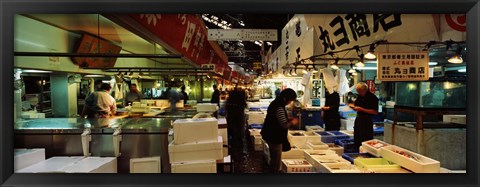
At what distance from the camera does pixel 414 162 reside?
375 cm

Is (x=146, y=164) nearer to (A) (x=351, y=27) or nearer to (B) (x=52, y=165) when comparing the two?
(B) (x=52, y=165)

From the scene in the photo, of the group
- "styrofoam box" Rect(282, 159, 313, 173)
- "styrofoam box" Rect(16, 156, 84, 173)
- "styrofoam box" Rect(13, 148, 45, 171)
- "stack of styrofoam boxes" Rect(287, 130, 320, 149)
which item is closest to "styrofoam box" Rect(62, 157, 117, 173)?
"styrofoam box" Rect(16, 156, 84, 173)

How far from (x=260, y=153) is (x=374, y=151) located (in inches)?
186

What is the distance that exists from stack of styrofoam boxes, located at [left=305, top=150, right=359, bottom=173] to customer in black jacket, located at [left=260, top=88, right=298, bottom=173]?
61 cm

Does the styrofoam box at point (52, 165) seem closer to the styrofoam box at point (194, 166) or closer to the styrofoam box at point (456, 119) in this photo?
the styrofoam box at point (194, 166)

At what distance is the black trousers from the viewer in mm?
7004

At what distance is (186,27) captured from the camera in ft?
18.6

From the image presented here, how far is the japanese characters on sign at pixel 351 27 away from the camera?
15.5 ft

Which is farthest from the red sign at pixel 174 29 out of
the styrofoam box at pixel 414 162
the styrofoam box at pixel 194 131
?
the styrofoam box at pixel 414 162

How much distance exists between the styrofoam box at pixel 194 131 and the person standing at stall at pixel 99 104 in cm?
557

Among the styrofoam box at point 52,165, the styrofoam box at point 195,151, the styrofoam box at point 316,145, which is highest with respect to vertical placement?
the styrofoam box at point 195,151

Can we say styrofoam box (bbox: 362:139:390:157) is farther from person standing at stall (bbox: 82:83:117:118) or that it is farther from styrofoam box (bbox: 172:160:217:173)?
person standing at stall (bbox: 82:83:117:118)

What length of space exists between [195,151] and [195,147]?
0.06 m
